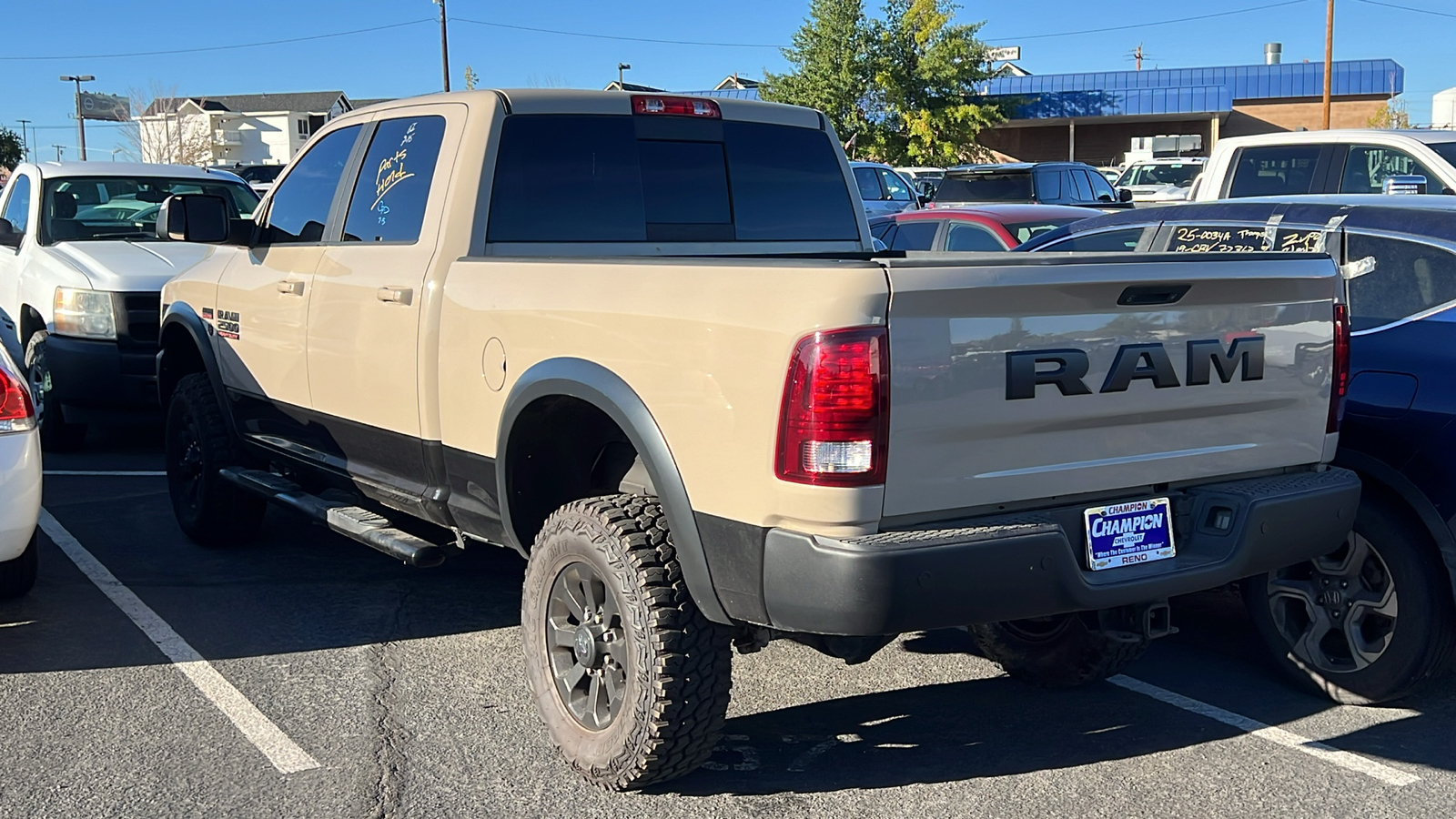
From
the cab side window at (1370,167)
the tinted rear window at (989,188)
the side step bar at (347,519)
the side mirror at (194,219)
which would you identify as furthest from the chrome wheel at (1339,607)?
the tinted rear window at (989,188)

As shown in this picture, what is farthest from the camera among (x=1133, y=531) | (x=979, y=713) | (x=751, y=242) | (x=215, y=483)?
(x=215, y=483)

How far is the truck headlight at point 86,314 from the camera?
852 cm

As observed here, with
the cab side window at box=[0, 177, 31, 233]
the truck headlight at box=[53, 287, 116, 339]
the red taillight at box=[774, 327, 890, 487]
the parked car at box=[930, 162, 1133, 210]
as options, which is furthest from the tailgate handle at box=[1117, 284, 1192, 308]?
the parked car at box=[930, 162, 1133, 210]

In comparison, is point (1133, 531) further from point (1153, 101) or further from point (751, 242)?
point (1153, 101)

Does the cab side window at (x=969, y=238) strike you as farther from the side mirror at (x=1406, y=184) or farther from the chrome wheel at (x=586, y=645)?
the chrome wheel at (x=586, y=645)

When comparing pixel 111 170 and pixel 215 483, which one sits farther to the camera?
pixel 111 170

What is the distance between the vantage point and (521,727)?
14.5 ft

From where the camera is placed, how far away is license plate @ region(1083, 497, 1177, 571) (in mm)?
3562

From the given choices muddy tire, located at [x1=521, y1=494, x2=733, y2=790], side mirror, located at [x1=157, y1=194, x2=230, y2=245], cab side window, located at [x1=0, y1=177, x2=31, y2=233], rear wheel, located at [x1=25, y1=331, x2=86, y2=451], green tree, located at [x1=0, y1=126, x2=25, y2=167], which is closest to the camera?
muddy tire, located at [x1=521, y1=494, x2=733, y2=790]

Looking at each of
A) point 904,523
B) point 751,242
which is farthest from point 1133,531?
point 751,242

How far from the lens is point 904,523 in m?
3.31

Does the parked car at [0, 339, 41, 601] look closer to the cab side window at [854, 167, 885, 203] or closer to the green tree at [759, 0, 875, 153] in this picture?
the cab side window at [854, 167, 885, 203]

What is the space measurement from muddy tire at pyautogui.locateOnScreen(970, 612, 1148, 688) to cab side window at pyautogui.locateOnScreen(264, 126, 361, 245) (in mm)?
3138

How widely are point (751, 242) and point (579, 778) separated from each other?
87.3 inches
